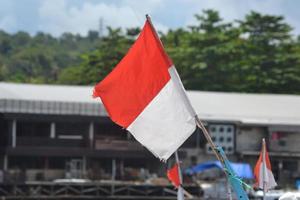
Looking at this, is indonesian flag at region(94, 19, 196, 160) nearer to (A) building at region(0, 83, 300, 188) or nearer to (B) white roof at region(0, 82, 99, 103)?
(A) building at region(0, 83, 300, 188)

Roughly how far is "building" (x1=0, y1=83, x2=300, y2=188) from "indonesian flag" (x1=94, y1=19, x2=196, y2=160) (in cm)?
3709

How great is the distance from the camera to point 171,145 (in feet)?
32.7

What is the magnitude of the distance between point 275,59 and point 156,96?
62362 millimetres

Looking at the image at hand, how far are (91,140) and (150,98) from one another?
4264cm

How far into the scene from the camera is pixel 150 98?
1025 centimetres

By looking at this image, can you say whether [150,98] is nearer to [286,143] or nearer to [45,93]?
[286,143]

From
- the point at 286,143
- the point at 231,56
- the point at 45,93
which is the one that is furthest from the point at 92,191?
the point at 231,56

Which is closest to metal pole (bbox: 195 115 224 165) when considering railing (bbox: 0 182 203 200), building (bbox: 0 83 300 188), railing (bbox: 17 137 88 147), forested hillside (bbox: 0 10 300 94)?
railing (bbox: 0 182 203 200)

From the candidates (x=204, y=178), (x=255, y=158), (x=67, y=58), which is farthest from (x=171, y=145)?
(x=67, y=58)

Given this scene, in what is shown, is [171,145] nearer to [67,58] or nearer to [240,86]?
[240,86]

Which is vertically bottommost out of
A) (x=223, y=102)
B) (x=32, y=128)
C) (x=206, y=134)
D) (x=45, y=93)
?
(x=206, y=134)

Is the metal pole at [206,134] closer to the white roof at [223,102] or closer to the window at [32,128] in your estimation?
the window at [32,128]

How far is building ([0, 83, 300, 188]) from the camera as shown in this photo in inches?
2020

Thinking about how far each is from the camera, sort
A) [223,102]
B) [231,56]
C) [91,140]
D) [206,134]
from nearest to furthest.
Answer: [206,134] < [91,140] < [223,102] < [231,56]
